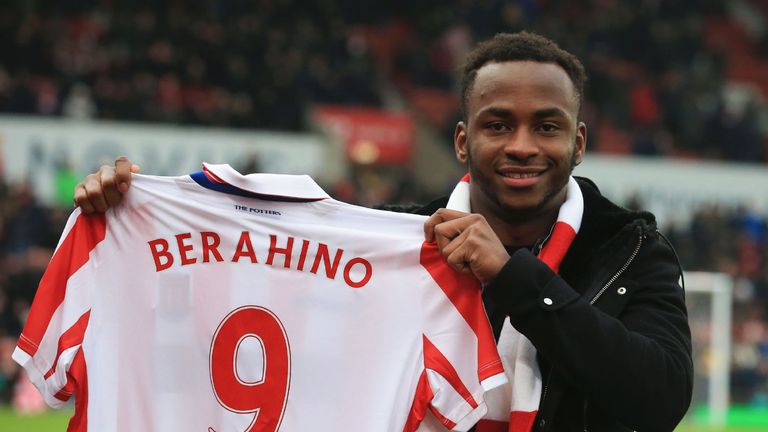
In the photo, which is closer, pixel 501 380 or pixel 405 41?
pixel 501 380

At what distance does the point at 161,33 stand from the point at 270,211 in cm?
1278

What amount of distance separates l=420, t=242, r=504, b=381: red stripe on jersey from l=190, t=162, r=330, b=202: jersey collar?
15.2 inches

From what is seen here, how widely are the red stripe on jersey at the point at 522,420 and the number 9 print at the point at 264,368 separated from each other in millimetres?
687

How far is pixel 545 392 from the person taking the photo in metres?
3.13

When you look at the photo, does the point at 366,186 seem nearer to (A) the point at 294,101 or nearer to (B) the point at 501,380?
(A) the point at 294,101

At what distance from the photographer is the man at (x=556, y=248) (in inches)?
116

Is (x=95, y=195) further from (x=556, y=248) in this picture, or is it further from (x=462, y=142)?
(x=556, y=248)

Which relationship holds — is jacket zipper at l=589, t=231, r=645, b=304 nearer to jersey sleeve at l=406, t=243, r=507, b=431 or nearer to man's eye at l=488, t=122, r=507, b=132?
jersey sleeve at l=406, t=243, r=507, b=431

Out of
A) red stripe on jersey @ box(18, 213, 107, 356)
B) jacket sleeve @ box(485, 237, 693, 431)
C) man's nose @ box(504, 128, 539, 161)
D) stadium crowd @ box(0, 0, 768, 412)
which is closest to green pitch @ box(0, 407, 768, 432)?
stadium crowd @ box(0, 0, 768, 412)

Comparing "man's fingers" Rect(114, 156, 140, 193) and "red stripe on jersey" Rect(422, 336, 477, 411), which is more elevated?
"man's fingers" Rect(114, 156, 140, 193)

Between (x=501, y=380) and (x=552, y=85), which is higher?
(x=552, y=85)

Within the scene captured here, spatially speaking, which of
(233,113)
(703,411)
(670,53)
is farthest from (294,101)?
(670,53)

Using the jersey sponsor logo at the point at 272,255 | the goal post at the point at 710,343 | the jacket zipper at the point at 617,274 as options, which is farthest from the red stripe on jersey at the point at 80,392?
the goal post at the point at 710,343

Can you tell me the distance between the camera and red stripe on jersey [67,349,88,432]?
339 centimetres
